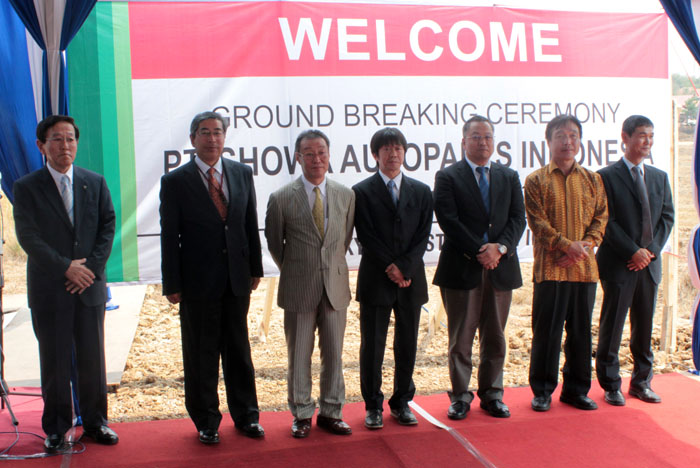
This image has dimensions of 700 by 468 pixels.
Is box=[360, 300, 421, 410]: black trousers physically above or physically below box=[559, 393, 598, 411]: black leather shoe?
above

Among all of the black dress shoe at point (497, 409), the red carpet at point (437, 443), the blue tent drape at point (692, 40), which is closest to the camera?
the red carpet at point (437, 443)

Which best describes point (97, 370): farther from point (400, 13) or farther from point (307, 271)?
point (400, 13)

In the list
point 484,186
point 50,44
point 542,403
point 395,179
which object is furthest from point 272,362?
point 50,44

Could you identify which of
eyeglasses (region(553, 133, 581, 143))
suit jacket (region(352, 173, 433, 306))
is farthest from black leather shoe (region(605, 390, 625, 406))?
eyeglasses (region(553, 133, 581, 143))

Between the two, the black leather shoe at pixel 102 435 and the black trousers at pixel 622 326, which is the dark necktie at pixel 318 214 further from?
the black trousers at pixel 622 326

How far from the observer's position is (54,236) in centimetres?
316

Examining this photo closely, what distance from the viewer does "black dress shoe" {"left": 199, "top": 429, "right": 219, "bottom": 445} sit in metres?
3.27

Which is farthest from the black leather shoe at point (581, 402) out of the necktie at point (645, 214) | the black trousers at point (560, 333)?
the necktie at point (645, 214)

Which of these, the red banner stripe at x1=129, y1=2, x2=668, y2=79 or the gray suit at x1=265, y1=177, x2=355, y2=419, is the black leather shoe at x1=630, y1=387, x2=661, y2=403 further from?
the red banner stripe at x1=129, y1=2, x2=668, y2=79

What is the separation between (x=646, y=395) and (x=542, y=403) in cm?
64

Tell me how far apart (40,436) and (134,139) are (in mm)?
1805

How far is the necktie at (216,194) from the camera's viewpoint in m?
3.28

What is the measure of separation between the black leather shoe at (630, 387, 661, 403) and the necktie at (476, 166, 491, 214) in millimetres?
1438

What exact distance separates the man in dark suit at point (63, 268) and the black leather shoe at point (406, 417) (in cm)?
146
